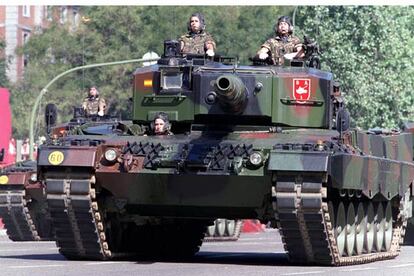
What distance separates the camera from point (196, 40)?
25391mm

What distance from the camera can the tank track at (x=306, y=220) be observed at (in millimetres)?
22297

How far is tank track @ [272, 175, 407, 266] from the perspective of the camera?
22.3m

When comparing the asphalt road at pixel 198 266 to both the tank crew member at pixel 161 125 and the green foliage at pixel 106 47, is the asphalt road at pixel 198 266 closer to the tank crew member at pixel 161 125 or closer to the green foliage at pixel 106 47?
the tank crew member at pixel 161 125

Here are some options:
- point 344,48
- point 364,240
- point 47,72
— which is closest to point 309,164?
point 364,240

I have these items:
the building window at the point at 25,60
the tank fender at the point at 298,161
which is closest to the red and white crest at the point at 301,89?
the tank fender at the point at 298,161

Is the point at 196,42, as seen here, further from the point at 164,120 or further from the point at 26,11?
the point at 26,11

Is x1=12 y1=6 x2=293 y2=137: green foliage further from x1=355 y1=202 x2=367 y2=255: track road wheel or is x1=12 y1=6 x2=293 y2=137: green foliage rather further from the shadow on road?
x1=355 y1=202 x2=367 y2=255: track road wheel

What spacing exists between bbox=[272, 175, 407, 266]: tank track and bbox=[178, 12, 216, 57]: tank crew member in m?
3.32

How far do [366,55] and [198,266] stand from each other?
41.2 meters

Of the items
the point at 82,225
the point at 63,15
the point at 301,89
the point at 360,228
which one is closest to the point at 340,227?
the point at 360,228

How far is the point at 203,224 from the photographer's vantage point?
2727 cm

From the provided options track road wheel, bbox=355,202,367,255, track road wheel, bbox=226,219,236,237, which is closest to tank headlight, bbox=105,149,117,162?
track road wheel, bbox=355,202,367,255
